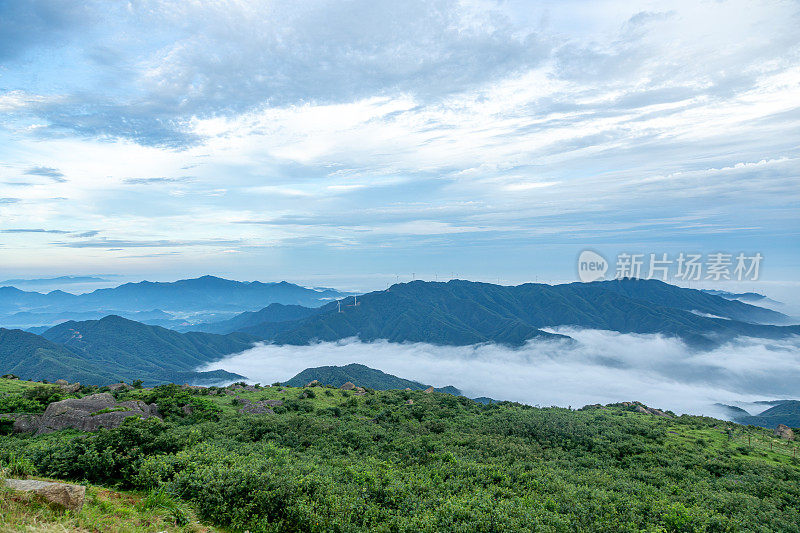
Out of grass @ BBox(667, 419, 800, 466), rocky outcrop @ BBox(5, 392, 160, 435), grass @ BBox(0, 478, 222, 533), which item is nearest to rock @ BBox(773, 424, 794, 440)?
grass @ BBox(667, 419, 800, 466)

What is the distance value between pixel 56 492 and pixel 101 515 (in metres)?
1.50

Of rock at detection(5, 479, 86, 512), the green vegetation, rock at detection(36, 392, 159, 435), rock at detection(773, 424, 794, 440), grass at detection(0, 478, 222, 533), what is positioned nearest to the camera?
grass at detection(0, 478, 222, 533)

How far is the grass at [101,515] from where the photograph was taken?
32.3ft

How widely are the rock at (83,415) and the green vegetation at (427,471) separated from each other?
4.10ft

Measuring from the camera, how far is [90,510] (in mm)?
11664

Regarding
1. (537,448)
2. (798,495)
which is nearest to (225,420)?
(537,448)

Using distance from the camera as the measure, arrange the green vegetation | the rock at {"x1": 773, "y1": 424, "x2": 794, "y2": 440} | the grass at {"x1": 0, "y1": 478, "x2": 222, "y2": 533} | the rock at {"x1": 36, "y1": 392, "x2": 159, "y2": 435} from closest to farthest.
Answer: the grass at {"x1": 0, "y1": 478, "x2": 222, "y2": 533} → the green vegetation → the rock at {"x1": 36, "y1": 392, "x2": 159, "y2": 435} → the rock at {"x1": 773, "y1": 424, "x2": 794, "y2": 440}

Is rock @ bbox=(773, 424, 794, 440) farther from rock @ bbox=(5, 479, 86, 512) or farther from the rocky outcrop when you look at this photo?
the rocky outcrop

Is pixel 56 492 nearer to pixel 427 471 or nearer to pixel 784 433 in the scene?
pixel 427 471

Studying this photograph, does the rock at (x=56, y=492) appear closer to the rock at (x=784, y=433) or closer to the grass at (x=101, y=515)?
the grass at (x=101, y=515)

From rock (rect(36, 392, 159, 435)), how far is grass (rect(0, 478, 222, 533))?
1416cm

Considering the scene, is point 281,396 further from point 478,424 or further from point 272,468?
point 272,468

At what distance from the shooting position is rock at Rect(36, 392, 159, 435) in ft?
86.5

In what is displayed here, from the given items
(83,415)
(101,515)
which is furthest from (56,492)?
(83,415)
